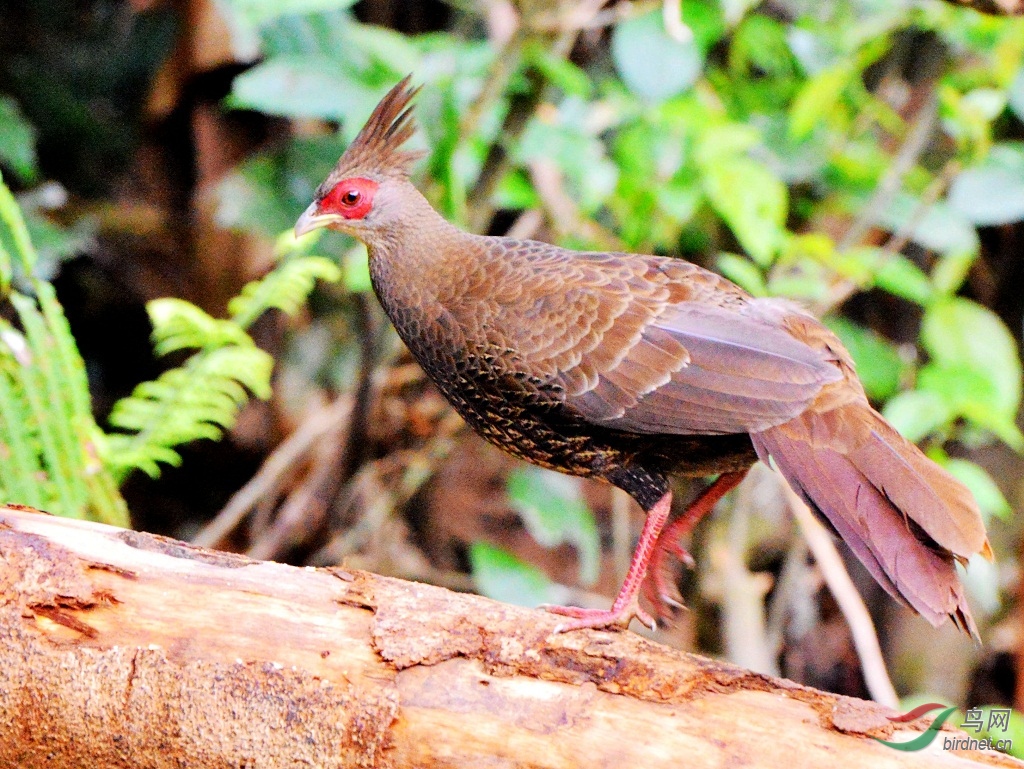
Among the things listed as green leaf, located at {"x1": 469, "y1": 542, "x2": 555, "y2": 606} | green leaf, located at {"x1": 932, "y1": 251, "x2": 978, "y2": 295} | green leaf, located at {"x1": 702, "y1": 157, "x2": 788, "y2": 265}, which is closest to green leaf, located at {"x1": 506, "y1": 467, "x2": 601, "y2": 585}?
green leaf, located at {"x1": 469, "y1": 542, "x2": 555, "y2": 606}

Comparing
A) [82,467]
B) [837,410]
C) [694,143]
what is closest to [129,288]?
[82,467]

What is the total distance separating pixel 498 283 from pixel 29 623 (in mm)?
1518

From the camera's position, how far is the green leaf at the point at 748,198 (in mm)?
4105

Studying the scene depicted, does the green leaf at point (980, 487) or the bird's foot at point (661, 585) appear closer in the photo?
the bird's foot at point (661, 585)

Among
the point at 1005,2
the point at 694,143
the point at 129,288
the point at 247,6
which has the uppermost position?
the point at 1005,2

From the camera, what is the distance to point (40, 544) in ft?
7.50

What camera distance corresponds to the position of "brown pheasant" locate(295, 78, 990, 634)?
8.42 feet

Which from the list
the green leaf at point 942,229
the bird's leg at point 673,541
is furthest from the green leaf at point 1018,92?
the bird's leg at point 673,541

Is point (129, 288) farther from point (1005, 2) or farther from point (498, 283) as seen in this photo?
point (1005, 2)

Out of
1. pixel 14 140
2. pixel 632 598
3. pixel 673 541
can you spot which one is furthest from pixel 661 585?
pixel 14 140

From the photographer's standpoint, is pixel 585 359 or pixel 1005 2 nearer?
pixel 585 359

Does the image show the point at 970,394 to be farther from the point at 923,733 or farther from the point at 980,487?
the point at 923,733

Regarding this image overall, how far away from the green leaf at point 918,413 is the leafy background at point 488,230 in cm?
1

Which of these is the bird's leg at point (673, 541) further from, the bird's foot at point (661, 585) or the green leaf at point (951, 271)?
the green leaf at point (951, 271)
